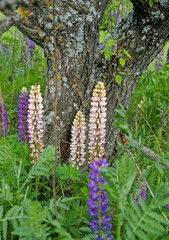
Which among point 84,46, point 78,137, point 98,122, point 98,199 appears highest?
point 84,46

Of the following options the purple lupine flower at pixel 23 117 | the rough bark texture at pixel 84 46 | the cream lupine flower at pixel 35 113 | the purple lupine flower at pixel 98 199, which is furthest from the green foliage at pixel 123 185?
the purple lupine flower at pixel 23 117

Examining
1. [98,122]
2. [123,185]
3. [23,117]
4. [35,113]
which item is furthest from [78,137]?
[123,185]

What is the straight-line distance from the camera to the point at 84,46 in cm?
230

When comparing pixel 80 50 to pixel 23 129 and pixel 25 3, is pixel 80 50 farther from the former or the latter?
pixel 25 3

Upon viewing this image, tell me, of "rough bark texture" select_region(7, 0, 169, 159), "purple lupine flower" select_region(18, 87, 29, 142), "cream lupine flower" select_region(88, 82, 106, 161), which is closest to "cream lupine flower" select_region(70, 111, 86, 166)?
"cream lupine flower" select_region(88, 82, 106, 161)

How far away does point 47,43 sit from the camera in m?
2.27

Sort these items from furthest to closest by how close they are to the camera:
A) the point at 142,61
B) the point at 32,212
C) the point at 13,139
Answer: the point at 13,139 → the point at 142,61 → the point at 32,212

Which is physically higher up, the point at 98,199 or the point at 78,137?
the point at 78,137

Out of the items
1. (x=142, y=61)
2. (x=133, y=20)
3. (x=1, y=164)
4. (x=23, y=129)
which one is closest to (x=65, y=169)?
(x=1, y=164)

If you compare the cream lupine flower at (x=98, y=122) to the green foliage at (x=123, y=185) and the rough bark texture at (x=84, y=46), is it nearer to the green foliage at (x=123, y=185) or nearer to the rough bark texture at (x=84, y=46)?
the green foliage at (x=123, y=185)

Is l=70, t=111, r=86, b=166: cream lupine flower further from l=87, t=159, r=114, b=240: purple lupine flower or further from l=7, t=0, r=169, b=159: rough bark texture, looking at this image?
l=87, t=159, r=114, b=240: purple lupine flower

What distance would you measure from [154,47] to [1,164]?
1695 millimetres

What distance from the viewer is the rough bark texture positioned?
2166mm

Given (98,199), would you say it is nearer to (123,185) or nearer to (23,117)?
(123,185)
